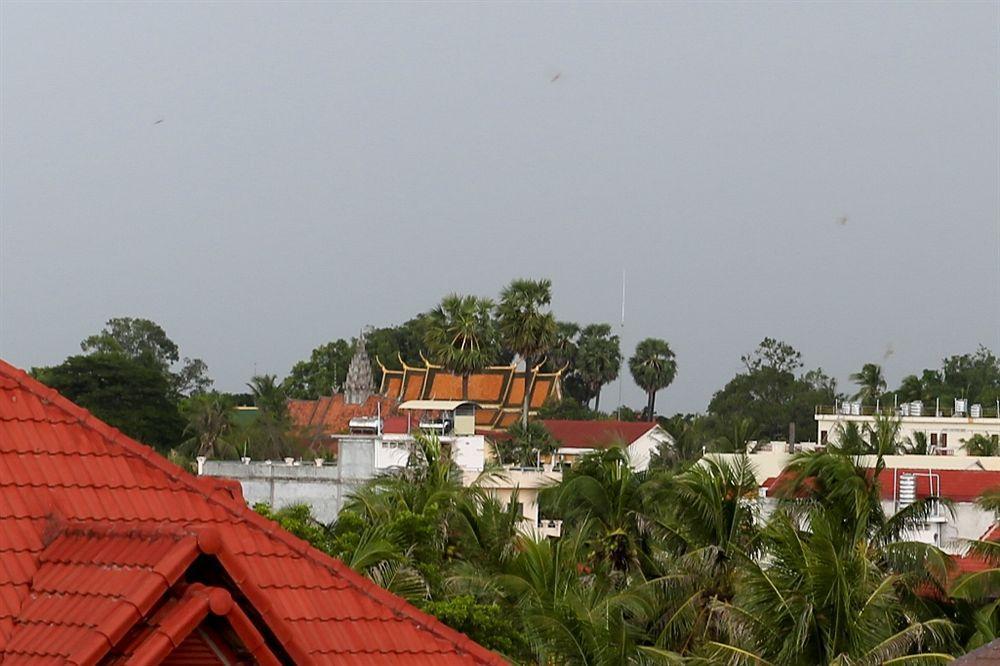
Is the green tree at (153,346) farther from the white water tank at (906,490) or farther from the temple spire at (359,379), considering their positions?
the white water tank at (906,490)

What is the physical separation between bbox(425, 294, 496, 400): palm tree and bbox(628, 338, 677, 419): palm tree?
75.4 feet

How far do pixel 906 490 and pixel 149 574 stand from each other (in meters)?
30.2

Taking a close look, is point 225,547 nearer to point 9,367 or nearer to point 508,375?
point 9,367

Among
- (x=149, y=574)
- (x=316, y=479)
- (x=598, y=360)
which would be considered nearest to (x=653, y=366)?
(x=598, y=360)

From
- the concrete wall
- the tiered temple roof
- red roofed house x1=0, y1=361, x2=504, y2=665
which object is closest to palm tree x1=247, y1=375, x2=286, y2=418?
the tiered temple roof

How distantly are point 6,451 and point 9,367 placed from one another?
0.53 m

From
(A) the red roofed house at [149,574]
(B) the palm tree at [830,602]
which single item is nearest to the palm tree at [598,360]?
(B) the palm tree at [830,602]

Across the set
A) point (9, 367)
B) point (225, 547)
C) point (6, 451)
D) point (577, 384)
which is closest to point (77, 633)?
point (225, 547)

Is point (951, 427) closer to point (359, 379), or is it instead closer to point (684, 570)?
point (359, 379)

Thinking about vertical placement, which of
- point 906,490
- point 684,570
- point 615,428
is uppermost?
point 615,428

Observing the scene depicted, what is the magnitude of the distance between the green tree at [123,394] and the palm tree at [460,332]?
1252 centimetres

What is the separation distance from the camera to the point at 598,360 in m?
102

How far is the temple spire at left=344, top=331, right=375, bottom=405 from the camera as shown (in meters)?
98.2

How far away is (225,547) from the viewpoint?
5145mm
